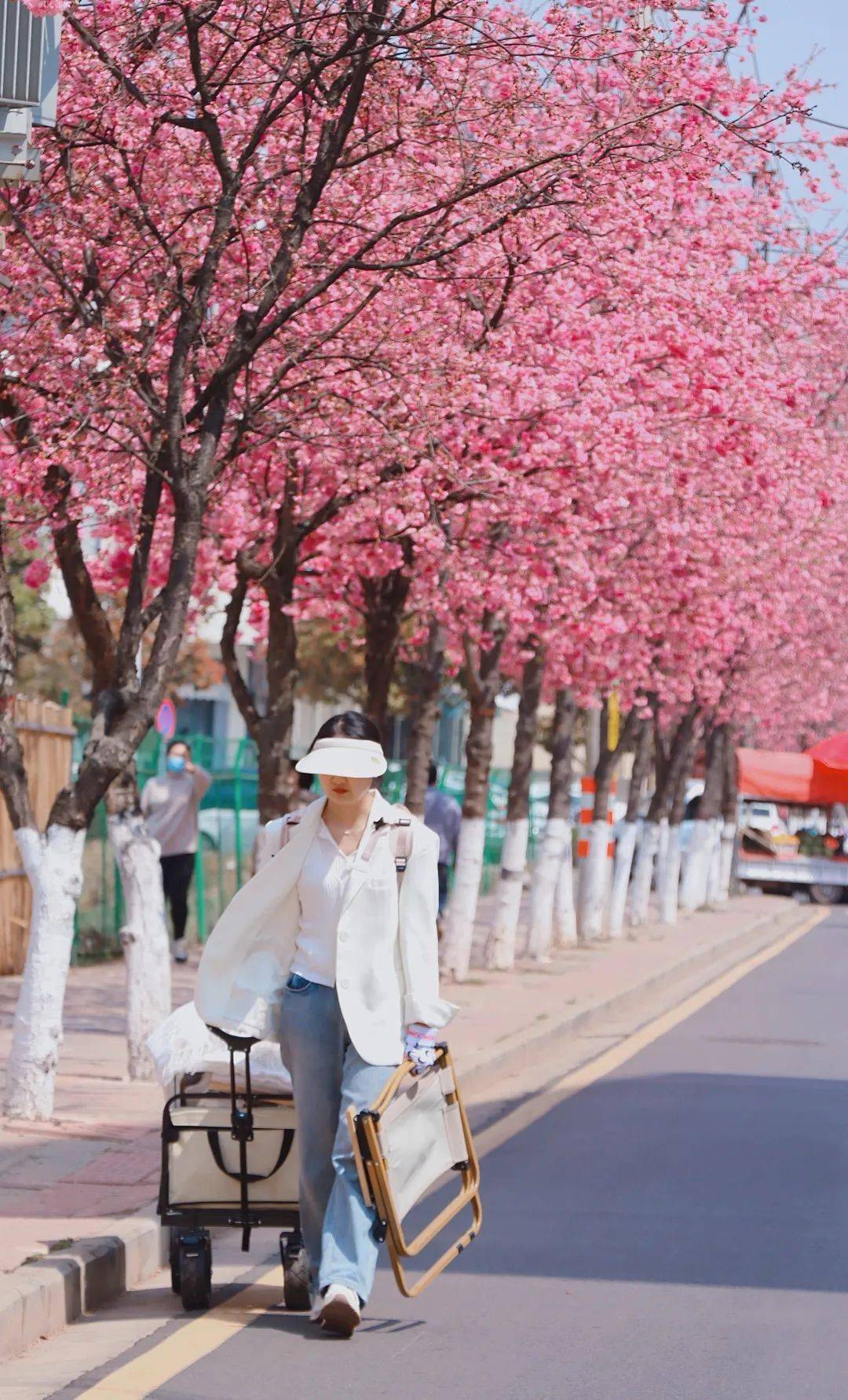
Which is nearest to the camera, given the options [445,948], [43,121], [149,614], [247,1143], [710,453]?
[247,1143]

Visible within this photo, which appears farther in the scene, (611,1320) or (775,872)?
(775,872)

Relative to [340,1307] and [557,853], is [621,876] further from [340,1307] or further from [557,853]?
[340,1307]

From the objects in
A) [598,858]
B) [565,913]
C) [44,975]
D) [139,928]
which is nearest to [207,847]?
[565,913]

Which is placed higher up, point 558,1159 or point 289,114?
point 289,114

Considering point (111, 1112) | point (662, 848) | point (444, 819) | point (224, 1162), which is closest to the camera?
point (224, 1162)

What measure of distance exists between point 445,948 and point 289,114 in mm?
9077

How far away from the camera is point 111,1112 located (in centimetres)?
1096

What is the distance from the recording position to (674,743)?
1390 inches

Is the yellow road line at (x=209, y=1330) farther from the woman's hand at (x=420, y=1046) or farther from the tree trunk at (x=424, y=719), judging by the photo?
the tree trunk at (x=424, y=719)

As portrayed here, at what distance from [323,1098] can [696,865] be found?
32074mm

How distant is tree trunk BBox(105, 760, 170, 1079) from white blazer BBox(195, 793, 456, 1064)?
5174 mm

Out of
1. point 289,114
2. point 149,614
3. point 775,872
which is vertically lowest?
point 775,872

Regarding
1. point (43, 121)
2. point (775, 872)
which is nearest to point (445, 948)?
point (43, 121)

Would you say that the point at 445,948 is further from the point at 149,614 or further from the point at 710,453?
the point at 149,614
